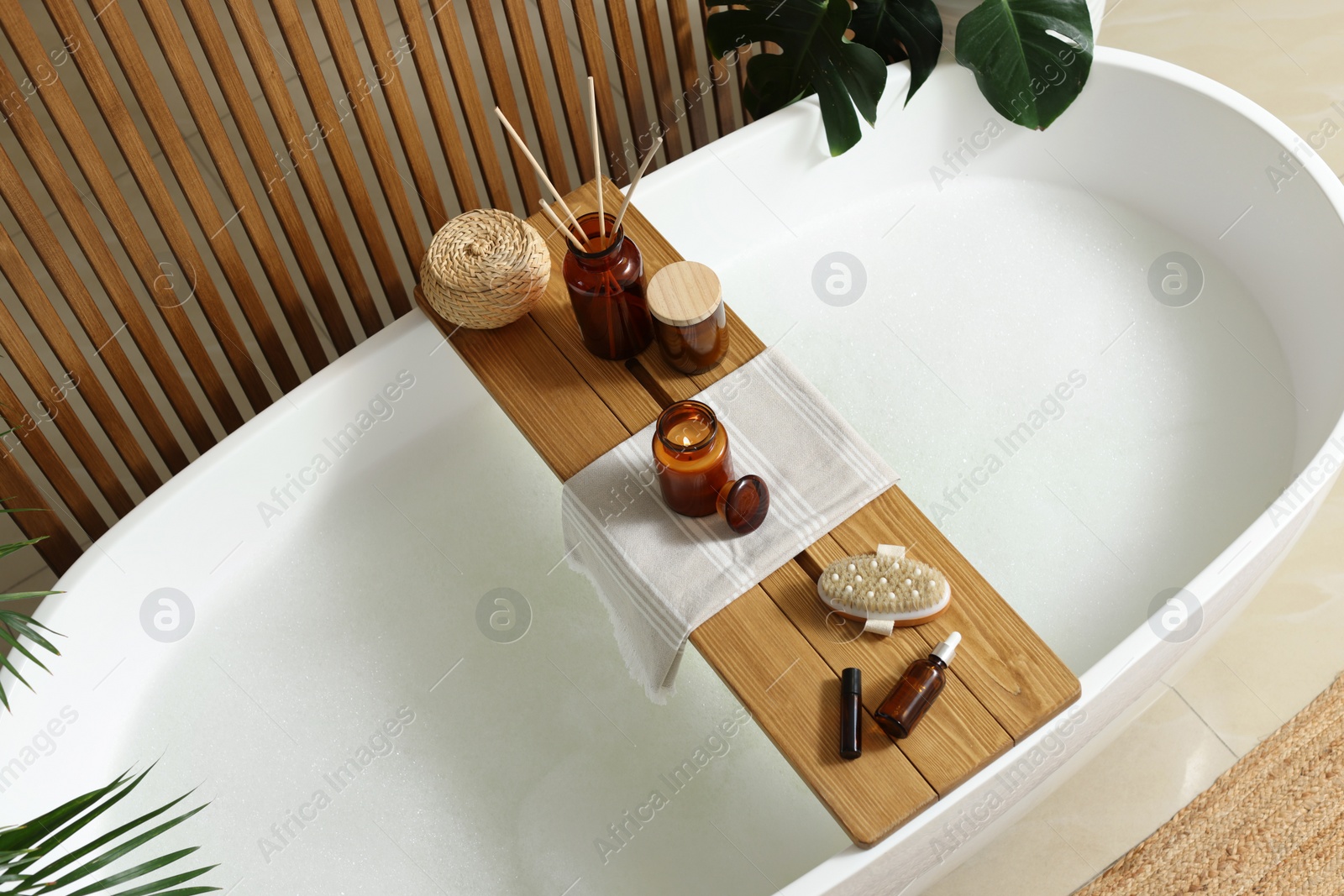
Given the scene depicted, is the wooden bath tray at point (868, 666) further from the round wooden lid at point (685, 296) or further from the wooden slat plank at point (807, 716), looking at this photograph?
the round wooden lid at point (685, 296)

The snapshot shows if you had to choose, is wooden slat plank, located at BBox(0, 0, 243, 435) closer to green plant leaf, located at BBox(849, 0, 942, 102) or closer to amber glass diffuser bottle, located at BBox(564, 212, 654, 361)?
amber glass diffuser bottle, located at BBox(564, 212, 654, 361)

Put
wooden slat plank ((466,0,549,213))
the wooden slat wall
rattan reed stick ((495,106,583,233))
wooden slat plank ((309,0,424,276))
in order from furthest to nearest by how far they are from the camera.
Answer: wooden slat plank ((466,0,549,213))
wooden slat plank ((309,0,424,276))
the wooden slat wall
rattan reed stick ((495,106,583,233))

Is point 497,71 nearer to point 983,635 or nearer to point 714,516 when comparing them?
point 714,516

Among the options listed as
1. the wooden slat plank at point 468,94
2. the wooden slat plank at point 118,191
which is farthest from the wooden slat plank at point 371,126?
the wooden slat plank at point 118,191

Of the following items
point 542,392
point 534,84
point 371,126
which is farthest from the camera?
point 534,84

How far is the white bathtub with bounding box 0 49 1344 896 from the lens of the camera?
68.3 inches

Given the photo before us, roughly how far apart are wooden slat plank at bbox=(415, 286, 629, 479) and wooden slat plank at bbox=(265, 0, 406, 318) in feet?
1.10

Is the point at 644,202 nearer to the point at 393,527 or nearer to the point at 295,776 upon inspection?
the point at 393,527

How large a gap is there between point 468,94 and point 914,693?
138cm

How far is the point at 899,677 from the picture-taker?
A: 143 cm

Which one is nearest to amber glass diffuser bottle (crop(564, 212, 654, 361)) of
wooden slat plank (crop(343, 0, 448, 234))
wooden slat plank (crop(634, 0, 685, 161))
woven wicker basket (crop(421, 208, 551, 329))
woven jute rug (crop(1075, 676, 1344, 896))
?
woven wicker basket (crop(421, 208, 551, 329))

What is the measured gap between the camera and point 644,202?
82.7 inches

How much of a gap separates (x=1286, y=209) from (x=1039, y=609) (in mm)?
929

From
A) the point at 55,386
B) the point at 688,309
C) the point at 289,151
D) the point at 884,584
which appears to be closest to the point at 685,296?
the point at 688,309
